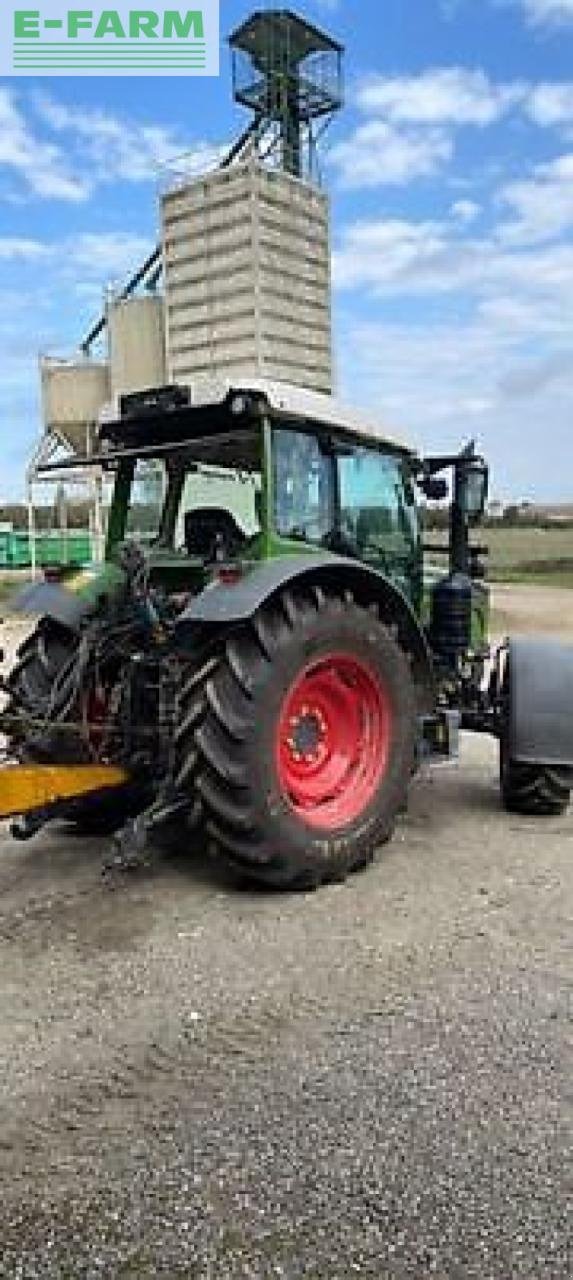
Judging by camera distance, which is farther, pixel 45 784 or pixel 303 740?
pixel 303 740

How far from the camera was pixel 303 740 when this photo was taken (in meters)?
5.16

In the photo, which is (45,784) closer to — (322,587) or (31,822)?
(31,822)

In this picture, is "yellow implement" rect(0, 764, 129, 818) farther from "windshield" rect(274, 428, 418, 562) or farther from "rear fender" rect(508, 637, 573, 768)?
"rear fender" rect(508, 637, 573, 768)

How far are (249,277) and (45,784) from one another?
1640 cm

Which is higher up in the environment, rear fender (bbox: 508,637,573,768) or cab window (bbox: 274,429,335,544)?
cab window (bbox: 274,429,335,544)

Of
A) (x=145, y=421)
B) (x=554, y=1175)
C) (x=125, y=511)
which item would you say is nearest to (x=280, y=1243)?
(x=554, y=1175)

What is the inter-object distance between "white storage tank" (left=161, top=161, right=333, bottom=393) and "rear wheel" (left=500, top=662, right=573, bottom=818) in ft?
45.3

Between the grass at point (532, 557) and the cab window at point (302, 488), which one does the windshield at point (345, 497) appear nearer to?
the cab window at point (302, 488)

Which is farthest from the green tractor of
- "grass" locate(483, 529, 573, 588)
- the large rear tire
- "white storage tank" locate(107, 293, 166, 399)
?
"grass" locate(483, 529, 573, 588)

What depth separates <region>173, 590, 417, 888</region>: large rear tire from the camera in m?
4.59

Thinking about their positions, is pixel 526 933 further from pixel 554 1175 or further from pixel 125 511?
pixel 125 511

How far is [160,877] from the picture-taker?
199 inches

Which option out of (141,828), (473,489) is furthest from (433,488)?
(141,828)

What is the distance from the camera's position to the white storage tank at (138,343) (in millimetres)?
21875
